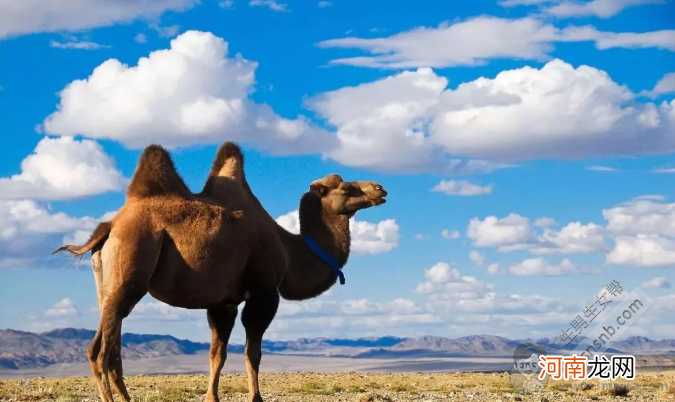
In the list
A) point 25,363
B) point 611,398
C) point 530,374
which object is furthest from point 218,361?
point 25,363

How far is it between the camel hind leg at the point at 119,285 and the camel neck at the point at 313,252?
11.6ft

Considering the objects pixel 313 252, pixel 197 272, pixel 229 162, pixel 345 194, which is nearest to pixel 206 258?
pixel 197 272

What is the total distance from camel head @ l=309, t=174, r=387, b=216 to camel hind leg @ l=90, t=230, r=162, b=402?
4770mm

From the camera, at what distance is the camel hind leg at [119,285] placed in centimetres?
1398

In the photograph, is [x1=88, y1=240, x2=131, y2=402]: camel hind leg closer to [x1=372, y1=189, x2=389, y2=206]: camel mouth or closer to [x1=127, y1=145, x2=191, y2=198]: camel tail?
[x1=127, y1=145, x2=191, y2=198]: camel tail

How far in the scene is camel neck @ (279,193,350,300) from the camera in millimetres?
17391

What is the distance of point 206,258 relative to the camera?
1494 cm

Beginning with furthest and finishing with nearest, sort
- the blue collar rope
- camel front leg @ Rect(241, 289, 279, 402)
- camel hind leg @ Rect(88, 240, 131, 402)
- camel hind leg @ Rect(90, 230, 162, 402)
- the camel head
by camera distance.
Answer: the camel head, the blue collar rope, camel front leg @ Rect(241, 289, 279, 402), camel hind leg @ Rect(88, 240, 131, 402), camel hind leg @ Rect(90, 230, 162, 402)

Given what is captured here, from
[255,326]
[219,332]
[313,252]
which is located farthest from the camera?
[313,252]

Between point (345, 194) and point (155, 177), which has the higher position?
point (345, 194)

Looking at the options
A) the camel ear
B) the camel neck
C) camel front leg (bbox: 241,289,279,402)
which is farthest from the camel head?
camel front leg (bbox: 241,289,279,402)

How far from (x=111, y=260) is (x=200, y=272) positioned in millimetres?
1462

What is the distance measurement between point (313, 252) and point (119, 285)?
461cm

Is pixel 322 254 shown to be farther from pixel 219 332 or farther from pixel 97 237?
pixel 97 237
